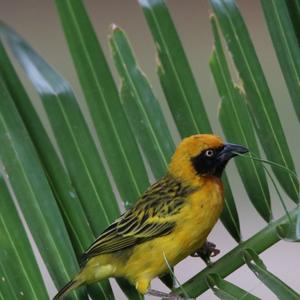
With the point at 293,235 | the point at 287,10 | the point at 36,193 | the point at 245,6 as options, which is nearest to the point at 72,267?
the point at 36,193

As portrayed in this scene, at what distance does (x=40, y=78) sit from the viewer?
2664mm

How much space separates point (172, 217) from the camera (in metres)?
2.97

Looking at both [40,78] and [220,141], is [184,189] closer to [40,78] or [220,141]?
[220,141]

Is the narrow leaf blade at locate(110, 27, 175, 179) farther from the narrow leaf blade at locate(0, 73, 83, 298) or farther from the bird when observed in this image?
the narrow leaf blade at locate(0, 73, 83, 298)

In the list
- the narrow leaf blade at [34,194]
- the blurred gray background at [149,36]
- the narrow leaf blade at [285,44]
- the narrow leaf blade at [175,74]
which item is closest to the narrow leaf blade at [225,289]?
the narrow leaf blade at [175,74]

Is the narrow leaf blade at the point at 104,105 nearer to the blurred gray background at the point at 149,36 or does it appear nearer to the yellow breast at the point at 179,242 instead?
the yellow breast at the point at 179,242

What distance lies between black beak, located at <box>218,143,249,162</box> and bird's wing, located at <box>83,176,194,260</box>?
0.59 ft

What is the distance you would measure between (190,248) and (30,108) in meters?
0.68

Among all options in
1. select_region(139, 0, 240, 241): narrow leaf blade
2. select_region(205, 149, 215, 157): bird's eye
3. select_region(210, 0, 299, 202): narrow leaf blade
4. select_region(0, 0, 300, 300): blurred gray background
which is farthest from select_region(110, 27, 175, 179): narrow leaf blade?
select_region(0, 0, 300, 300): blurred gray background

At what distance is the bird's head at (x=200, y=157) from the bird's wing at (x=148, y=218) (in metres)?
0.05

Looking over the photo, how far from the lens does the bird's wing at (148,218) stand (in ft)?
9.04

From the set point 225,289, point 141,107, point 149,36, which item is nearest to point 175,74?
point 141,107

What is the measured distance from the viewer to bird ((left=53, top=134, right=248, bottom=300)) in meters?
2.81

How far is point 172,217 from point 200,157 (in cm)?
20
